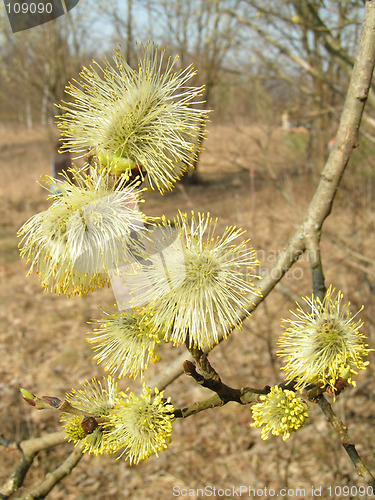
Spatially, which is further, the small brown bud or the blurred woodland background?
the blurred woodland background

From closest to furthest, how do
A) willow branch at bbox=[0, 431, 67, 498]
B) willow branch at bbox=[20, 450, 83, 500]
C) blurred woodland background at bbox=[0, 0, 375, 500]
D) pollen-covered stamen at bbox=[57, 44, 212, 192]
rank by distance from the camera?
pollen-covered stamen at bbox=[57, 44, 212, 192], willow branch at bbox=[20, 450, 83, 500], willow branch at bbox=[0, 431, 67, 498], blurred woodland background at bbox=[0, 0, 375, 500]

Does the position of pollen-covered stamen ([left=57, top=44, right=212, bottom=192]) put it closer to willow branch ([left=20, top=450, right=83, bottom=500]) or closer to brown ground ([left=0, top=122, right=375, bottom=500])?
brown ground ([left=0, top=122, right=375, bottom=500])

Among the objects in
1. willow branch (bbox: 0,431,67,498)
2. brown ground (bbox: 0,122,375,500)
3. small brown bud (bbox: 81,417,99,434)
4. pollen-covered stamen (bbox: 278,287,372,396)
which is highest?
pollen-covered stamen (bbox: 278,287,372,396)

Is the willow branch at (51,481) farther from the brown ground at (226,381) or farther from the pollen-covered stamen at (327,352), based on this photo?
the brown ground at (226,381)

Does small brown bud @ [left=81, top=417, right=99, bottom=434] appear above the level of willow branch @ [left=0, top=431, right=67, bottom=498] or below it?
above

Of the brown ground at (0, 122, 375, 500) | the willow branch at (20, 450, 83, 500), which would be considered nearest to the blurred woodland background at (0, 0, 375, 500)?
the brown ground at (0, 122, 375, 500)

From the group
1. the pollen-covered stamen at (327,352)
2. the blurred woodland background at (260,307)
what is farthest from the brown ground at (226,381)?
the pollen-covered stamen at (327,352)

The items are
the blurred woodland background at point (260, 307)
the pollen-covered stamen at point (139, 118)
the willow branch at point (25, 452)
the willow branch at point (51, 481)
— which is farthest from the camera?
the blurred woodland background at point (260, 307)

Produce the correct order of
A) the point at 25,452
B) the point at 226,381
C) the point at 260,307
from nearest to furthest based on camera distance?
the point at 25,452, the point at 226,381, the point at 260,307

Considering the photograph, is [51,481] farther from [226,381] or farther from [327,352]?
[226,381]

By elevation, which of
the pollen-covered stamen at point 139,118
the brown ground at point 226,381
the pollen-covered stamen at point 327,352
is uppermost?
the pollen-covered stamen at point 139,118

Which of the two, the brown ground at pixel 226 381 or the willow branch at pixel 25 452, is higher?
the willow branch at pixel 25 452

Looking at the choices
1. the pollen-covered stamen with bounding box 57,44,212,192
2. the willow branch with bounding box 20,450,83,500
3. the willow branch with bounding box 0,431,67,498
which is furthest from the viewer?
the willow branch with bounding box 0,431,67,498

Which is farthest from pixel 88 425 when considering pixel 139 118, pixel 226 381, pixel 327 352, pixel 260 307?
pixel 260 307
